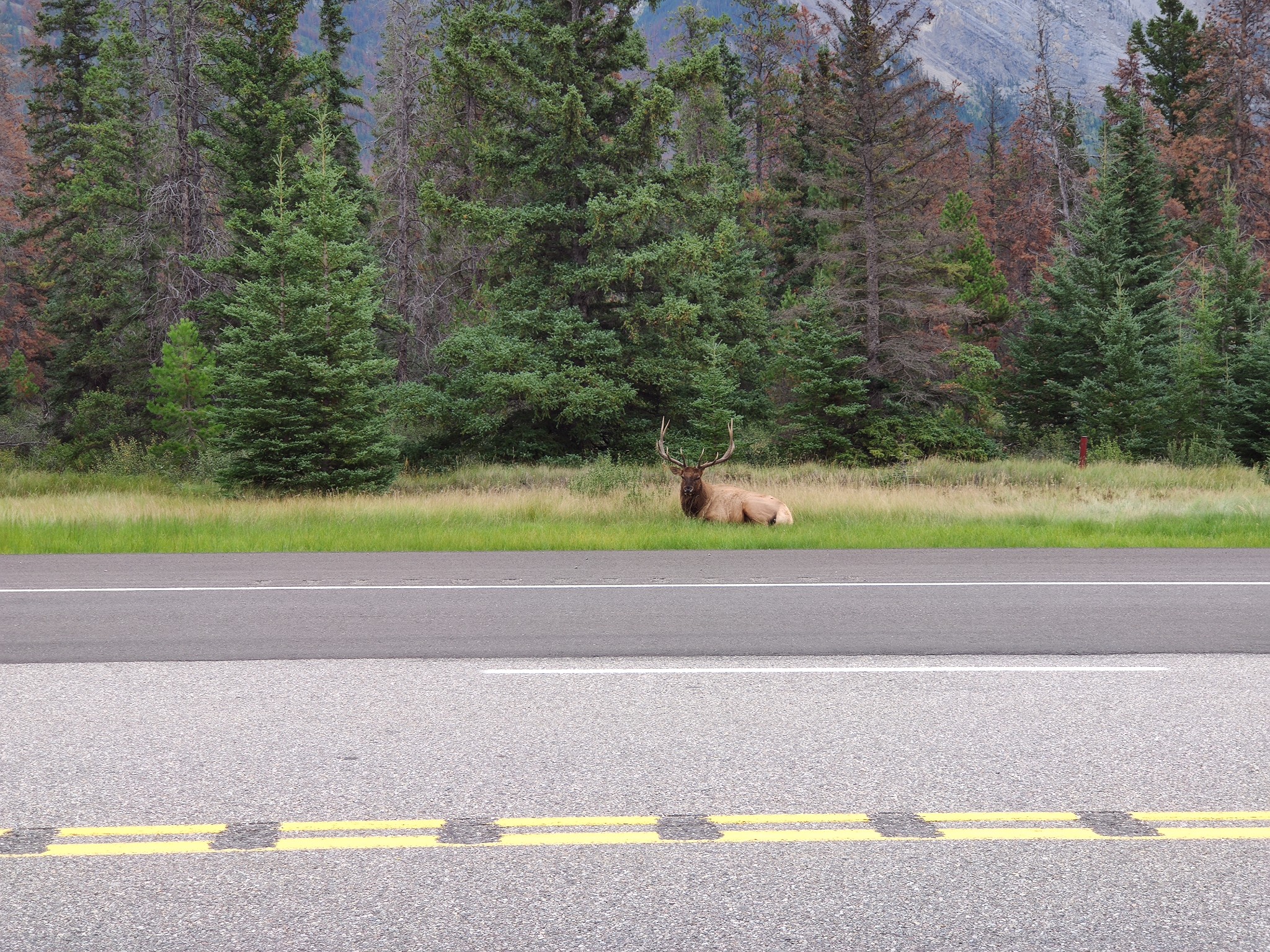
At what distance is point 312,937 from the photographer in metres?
3.41

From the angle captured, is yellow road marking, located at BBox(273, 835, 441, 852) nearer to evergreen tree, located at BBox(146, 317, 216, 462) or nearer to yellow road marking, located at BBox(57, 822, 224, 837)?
yellow road marking, located at BBox(57, 822, 224, 837)

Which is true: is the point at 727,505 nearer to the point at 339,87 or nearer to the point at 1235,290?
the point at 339,87

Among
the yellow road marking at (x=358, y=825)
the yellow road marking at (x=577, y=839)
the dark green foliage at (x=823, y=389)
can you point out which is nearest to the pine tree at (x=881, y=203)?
the dark green foliage at (x=823, y=389)

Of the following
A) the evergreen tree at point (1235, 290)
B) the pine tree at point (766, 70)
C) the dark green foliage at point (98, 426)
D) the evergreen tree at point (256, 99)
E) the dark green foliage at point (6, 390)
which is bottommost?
the dark green foliage at point (98, 426)

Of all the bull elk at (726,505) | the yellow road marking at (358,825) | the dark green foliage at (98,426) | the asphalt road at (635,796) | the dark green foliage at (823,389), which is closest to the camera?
the asphalt road at (635,796)

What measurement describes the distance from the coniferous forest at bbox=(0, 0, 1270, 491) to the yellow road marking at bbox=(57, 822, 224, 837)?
17.8 m

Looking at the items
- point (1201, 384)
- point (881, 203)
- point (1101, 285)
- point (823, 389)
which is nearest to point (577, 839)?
point (823, 389)

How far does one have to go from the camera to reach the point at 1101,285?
116ft

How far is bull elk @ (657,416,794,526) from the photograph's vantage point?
1532 cm

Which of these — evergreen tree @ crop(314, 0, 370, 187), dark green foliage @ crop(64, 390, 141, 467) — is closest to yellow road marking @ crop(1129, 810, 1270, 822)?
evergreen tree @ crop(314, 0, 370, 187)

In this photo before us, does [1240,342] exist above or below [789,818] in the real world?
above

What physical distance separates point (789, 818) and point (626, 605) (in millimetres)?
4897

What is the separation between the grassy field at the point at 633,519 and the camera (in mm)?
14000

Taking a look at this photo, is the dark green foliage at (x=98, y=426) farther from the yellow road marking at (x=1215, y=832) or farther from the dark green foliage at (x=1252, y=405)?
the yellow road marking at (x=1215, y=832)
